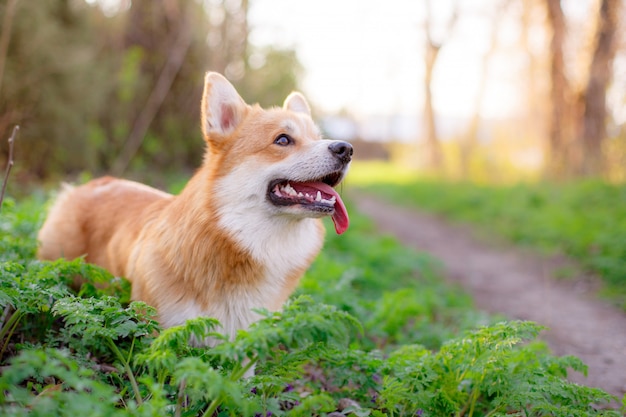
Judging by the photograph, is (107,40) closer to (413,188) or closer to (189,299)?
(189,299)

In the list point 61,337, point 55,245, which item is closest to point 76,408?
point 61,337

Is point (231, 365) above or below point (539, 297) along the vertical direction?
above

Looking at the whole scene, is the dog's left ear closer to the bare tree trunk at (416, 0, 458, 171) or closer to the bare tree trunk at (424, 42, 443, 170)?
the bare tree trunk at (416, 0, 458, 171)

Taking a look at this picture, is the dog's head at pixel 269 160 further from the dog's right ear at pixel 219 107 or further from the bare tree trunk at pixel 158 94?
the bare tree trunk at pixel 158 94

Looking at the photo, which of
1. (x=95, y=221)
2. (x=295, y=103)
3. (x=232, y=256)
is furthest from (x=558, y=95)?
(x=232, y=256)

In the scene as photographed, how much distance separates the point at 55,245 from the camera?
153 inches

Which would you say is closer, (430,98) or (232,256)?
(232,256)

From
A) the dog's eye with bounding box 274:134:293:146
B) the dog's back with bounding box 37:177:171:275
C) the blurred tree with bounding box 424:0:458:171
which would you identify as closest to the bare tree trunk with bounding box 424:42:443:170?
the blurred tree with bounding box 424:0:458:171

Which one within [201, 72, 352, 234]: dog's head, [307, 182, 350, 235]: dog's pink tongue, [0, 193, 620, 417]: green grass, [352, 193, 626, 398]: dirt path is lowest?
[352, 193, 626, 398]: dirt path

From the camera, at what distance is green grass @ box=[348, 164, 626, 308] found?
677cm

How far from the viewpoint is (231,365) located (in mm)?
2322

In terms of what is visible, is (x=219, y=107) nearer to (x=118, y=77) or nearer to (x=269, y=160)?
(x=269, y=160)

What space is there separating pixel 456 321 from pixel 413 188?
442 inches

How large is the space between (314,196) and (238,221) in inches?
19.6
